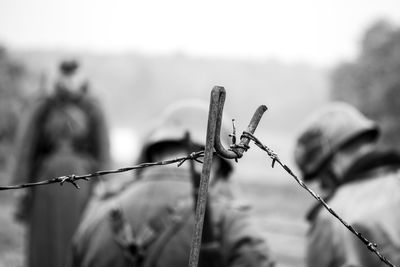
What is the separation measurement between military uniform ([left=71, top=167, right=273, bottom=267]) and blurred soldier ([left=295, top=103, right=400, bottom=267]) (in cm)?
38

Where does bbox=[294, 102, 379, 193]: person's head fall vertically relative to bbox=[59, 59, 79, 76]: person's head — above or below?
below

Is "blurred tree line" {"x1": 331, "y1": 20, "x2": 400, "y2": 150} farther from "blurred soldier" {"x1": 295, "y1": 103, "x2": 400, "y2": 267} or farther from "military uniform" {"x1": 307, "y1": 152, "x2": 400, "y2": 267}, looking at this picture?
"military uniform" {"x1": 307, "y1": 152, "x2": 400, "y2": 267}

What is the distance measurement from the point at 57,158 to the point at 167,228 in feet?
11.4

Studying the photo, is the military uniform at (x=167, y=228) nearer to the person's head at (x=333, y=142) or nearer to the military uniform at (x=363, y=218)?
the military uniform at (x=363, y=218)

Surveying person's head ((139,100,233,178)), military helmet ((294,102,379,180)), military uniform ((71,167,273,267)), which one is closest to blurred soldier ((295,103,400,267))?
military helmet ((294,102,379,180))

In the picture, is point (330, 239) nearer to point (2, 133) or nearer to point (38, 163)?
point (38, 163)

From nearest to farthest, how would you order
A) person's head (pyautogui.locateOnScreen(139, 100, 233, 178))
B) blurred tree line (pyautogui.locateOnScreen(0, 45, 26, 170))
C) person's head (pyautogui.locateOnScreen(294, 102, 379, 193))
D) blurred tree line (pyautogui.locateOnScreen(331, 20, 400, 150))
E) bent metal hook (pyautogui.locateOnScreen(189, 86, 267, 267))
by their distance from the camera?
bent metal hook (pyautogui.locateOnScreen(189, 86, 267, 267)) < person's head (pyautogui.locateOnScreen(139, 100, 233, 178)) < person's head (pyautogui.locateOnScreen(294, 102, 379, 193)) < blurred tree line (pyautogui.locateOnScreen(331, 20, 400, 150)) < blurred tree line (pyautogui.locateOnScreen(0, 45, 26, 170))

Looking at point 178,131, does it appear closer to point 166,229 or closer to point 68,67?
point 166,229

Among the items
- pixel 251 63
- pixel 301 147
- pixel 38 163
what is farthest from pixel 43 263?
pixel 251 63

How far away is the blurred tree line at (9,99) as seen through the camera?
1761cm

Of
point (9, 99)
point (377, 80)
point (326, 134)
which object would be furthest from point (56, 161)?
point (9, 99)

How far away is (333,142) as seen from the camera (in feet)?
11.3

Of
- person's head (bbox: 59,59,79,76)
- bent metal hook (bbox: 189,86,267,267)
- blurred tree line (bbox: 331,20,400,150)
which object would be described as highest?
person's head (bbox: 59,59,79,76)

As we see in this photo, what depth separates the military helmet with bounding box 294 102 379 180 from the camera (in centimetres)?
342
